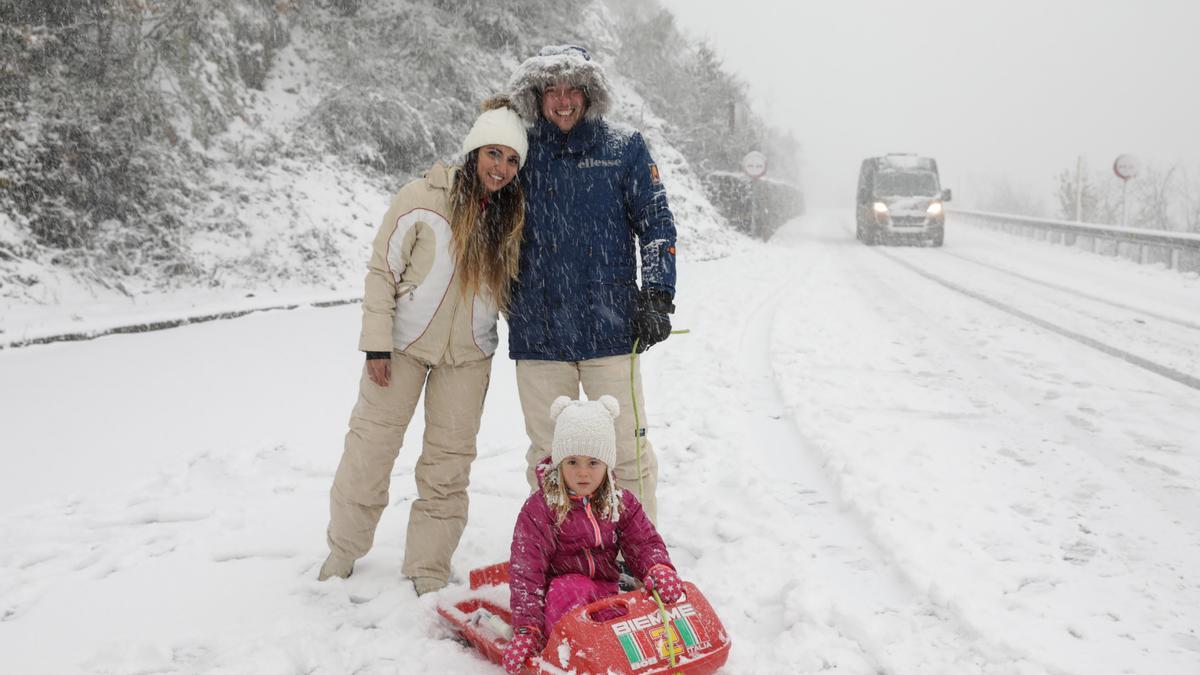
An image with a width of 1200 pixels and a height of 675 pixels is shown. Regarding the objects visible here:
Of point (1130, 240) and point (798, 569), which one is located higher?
point (1130, 240)

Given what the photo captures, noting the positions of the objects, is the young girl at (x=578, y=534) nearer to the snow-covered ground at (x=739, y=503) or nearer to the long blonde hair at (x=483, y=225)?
the snow-covered ground at (x=739, y=503)

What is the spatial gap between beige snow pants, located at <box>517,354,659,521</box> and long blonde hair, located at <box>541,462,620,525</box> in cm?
49

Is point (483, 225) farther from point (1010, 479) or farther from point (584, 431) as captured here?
point (1010, 479)

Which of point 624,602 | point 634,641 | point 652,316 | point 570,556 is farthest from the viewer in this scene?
point 652,316

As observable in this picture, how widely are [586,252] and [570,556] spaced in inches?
48.9

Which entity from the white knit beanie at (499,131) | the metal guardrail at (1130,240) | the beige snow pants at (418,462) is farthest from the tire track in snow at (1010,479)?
the metal guardrail at (1130,240)

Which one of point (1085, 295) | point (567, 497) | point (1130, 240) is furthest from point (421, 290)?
point (1130, 240)

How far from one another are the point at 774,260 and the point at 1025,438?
12.9 m

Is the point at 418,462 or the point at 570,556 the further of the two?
the point at 418,462

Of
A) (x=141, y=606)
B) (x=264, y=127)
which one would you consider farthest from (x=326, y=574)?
(x=264, y=127)

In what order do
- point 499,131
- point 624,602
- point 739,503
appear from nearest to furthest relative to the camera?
point 624,602 → point 499,131 → point 739,503

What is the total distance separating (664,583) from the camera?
2.82 meters

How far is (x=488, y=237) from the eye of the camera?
134 inches

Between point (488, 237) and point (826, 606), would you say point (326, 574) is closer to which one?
point (488, 237)
